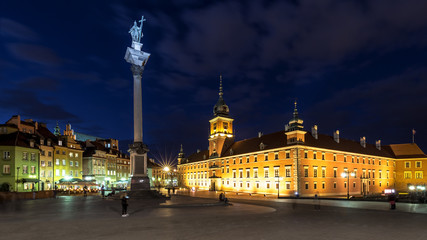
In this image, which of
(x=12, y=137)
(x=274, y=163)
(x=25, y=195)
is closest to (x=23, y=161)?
(x=12, y=137)

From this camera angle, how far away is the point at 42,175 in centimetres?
6650

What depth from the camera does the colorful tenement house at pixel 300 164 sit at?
6575 centimetres

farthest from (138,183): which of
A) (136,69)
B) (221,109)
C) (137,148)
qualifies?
(221,109)

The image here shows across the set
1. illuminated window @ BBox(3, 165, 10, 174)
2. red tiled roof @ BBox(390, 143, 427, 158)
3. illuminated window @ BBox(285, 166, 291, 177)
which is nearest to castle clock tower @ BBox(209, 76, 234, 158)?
illuminated window @ BBox(285, 166, 291, 177)

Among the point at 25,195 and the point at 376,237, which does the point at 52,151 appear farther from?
the point at 376,237

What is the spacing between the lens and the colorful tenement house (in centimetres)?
6575

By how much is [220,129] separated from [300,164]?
3475cm

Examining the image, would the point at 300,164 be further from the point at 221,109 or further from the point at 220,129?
the point at 221,109

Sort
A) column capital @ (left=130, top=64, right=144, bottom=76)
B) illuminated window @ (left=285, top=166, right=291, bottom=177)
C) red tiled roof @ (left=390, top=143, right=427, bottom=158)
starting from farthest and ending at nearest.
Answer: red tiled roof @ (left=390, top=143, right=427, bottom=158) < illuminated window @ (left=285, top=166, right=291, bottom=177) < column capital @ (left=130, top=64, right=144, bottom=76)

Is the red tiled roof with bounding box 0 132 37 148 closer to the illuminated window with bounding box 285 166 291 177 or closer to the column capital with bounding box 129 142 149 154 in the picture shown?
the column capital with bounding box 129 142 149 154

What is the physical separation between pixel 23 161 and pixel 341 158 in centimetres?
6710

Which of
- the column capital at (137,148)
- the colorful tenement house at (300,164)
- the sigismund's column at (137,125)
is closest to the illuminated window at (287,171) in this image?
the colorful tenement house at (300,164)

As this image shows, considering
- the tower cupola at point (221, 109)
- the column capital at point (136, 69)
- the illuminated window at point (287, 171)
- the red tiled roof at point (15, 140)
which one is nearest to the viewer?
the column capital at point (136, 69)

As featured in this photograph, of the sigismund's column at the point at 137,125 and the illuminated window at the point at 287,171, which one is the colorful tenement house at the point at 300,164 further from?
the sigismund's column at the point at 137,125
